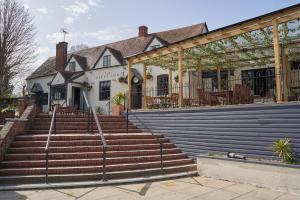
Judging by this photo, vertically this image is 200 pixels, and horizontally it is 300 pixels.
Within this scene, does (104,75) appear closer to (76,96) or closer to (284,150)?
(76,96)

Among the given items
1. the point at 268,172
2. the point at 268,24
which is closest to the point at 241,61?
the point at 268,24

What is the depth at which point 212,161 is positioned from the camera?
27.2ft

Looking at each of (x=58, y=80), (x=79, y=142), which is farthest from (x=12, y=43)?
(x=79, y=142)

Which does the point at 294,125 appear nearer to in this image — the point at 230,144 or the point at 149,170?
the point at 230,144

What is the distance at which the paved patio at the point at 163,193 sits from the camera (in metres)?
6.29

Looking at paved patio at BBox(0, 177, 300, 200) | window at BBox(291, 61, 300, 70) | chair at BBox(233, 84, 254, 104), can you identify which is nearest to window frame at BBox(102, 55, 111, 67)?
window at BBox(291, 61, 300, 70)

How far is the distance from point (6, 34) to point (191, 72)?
13.1 meters

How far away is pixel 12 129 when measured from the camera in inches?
349

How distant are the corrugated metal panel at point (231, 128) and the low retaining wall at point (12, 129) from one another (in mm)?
4570

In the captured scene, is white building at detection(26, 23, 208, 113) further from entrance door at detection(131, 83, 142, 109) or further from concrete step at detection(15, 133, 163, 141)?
concrete step at detection(15, 133, 163, 141)

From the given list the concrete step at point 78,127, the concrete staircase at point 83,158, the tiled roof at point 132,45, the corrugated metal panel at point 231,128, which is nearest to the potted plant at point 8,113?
the concrete staircase at point 83,158

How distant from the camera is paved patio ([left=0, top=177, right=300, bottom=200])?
629 centimetres

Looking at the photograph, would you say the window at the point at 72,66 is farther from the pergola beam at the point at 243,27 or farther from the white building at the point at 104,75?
the pergola beam at the point at 243,27

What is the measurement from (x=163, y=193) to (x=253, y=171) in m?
2.44
